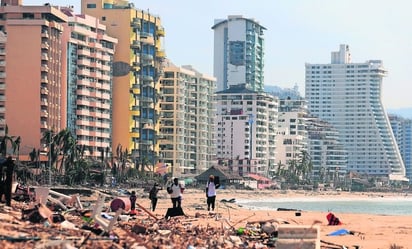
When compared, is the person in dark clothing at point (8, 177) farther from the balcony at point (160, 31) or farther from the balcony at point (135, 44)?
the balcony at point (160, 31)

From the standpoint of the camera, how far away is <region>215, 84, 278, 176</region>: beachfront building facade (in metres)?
183

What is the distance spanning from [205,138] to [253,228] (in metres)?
142

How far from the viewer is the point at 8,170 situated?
1969cm

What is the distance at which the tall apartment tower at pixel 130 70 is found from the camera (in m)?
124

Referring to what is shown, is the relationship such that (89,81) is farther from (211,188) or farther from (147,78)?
(211,188)

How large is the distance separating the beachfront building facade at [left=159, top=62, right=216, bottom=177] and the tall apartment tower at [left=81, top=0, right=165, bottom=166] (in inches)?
699

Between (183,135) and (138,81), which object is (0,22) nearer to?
(138,81)

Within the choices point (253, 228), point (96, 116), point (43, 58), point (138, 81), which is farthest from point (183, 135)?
point (253, 228)

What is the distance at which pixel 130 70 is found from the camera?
124062mm

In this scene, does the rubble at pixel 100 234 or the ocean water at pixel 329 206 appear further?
the ocean water at pixel 329 206

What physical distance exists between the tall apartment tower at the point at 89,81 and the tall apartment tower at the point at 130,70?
2.54m

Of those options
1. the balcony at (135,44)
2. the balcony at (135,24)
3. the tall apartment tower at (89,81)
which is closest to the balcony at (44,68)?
the tall apartment tower at (89,81)

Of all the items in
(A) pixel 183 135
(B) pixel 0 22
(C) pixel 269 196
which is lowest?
(C) pixel 269 196

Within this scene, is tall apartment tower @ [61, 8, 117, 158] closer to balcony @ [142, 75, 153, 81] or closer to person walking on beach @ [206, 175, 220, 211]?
balcony @ [142, 75, 153, 81]
